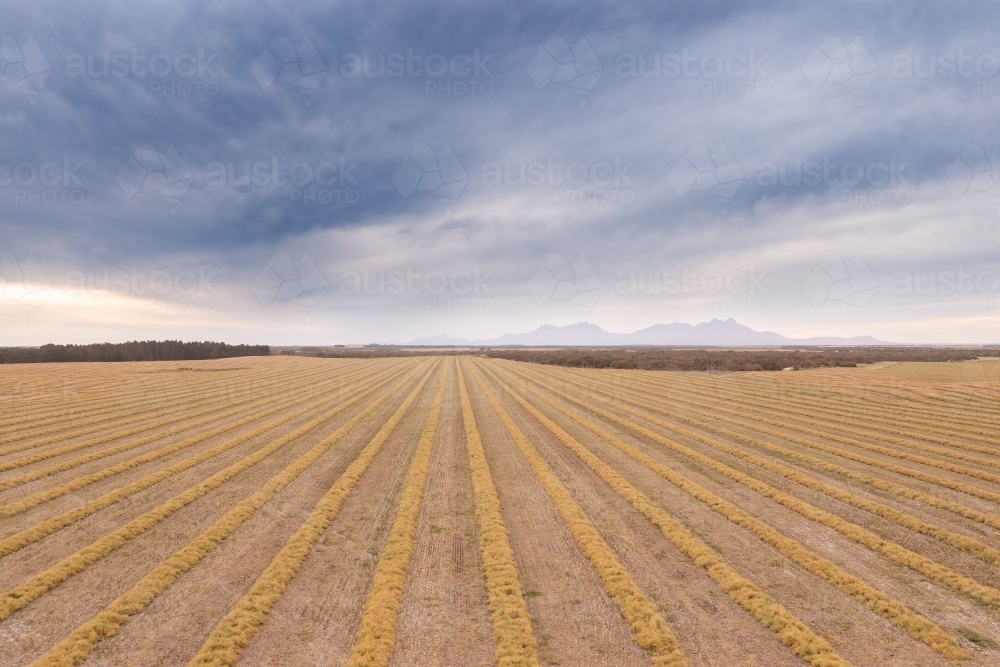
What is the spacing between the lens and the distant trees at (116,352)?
9425 centimetres

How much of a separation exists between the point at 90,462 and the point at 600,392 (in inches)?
1358

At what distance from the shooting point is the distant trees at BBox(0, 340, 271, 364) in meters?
94.2

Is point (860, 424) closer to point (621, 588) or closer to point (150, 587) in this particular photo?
point (621, 588)

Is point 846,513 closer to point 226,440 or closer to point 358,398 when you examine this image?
point 226,440

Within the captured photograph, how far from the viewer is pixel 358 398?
34.4 meters

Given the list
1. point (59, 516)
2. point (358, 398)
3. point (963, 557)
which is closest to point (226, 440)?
point (59, 516)

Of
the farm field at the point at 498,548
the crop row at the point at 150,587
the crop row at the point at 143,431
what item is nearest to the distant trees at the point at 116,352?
the crop row at the point at 143,431

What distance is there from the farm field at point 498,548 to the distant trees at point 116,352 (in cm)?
10724

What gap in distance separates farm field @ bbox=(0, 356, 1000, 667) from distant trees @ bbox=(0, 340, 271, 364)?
107 m

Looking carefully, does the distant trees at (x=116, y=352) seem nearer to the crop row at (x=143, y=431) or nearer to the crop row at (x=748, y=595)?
the crop row at (x=143, y=431)

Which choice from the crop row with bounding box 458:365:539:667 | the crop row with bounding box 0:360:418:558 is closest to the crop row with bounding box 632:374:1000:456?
the crop row with bounding box 458:365:539:667

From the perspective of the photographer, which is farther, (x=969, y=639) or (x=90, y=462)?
(x=90, y=462)

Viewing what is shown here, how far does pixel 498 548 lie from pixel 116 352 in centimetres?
13364

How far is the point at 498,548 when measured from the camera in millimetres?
9258
